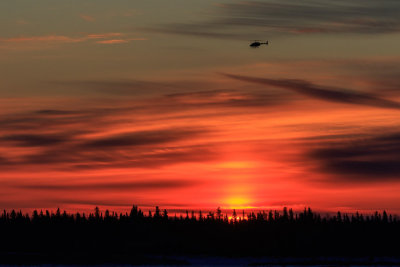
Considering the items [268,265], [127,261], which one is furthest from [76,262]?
[268,265]

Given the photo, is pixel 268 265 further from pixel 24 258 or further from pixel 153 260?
pixel 24 258

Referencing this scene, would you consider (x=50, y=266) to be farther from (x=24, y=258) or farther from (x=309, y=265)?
(x=309, y=265)

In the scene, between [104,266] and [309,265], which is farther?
[309,265]

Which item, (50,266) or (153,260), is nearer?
(50,266)

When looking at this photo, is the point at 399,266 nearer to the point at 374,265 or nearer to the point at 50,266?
the point at 374,265

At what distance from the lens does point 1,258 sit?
16575 centimetres

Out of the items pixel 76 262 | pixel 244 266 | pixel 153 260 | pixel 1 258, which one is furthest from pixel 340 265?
pixel 1 258

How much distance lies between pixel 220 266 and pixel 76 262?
80.3ft

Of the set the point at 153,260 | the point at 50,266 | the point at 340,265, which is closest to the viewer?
the point at 50,266

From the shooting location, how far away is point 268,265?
162875 mm

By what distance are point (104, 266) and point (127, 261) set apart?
1476cm

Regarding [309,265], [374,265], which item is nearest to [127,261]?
[309,265]

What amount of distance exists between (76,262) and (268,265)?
106 ft

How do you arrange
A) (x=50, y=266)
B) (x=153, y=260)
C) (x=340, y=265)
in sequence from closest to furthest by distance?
(x=50, y=266)
(x=340, y=265)
(x=153, y=260)
